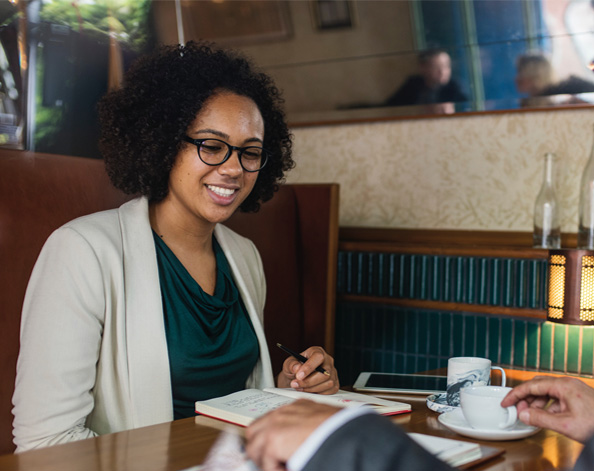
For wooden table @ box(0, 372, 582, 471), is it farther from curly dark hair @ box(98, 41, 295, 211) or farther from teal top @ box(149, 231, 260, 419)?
curly dark hair @ box(98, 41, 295, 211)

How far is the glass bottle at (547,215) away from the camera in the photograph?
2357mm

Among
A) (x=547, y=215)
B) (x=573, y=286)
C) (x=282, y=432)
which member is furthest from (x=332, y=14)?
(x=282, y=432)

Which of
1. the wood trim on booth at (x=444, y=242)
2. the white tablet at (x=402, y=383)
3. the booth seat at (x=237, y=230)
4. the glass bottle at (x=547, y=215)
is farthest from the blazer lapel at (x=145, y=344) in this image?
the glass bottle at (x=547, y=215)

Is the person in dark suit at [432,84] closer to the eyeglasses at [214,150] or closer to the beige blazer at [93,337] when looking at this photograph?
the eyeglasses at [214,150]

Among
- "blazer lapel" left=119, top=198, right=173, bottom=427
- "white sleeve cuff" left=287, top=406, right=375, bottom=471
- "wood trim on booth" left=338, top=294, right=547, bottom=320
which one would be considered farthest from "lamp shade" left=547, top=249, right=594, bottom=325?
"white sleeve cuff" left=287, top=406, right=375, bottom=471

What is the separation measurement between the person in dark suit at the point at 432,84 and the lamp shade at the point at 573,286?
31.4 inches

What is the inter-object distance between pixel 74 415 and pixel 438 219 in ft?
5.50

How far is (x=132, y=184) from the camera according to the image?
1.85m

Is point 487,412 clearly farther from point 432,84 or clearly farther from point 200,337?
point 432,84

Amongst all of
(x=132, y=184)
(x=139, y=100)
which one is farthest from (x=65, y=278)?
(x=139, y=100)

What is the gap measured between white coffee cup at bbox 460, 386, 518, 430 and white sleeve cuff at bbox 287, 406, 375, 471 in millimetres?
492

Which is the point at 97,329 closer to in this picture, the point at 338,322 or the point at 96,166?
the point at 96,166

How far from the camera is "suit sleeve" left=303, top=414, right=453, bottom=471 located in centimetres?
69

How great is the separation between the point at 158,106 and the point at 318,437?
131 cm
